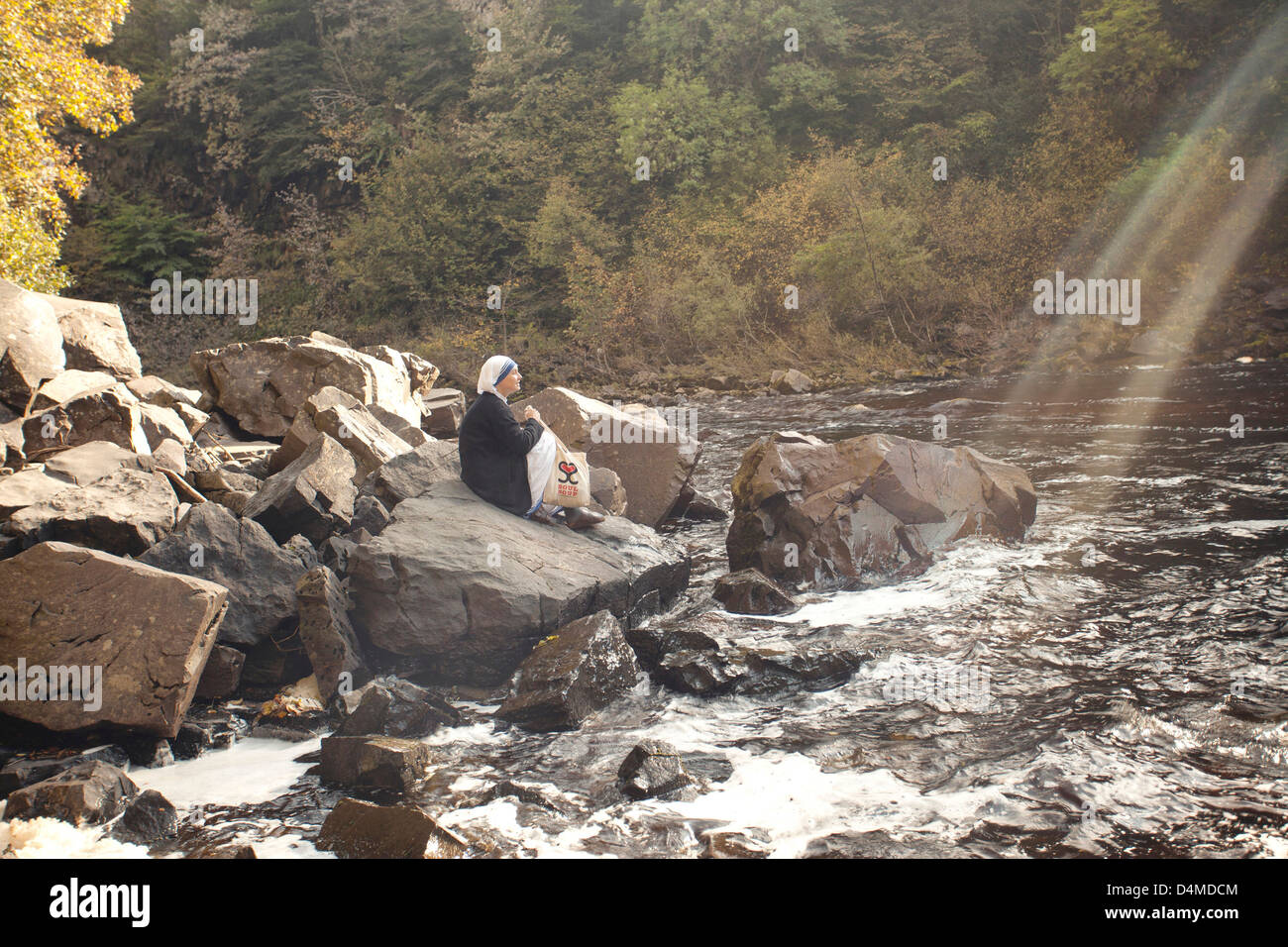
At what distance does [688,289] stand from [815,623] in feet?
71.5

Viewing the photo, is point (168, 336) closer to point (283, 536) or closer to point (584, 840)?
point (283, 536)

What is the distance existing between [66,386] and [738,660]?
784cm

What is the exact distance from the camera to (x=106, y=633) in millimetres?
5488

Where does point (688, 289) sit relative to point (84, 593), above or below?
above

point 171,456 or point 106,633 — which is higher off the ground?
point 171,456

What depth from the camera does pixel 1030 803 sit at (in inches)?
181

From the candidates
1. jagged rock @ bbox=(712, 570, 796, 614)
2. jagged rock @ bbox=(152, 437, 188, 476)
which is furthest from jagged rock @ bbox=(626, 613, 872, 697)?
jagged rock @ bbox=(152, 437, 188, 476)

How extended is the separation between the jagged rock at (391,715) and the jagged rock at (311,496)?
7.98 ft

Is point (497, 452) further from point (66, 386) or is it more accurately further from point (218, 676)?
point (66, 386)

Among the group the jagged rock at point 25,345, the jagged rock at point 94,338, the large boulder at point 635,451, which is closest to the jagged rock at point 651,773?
the large boulder at point 635,451

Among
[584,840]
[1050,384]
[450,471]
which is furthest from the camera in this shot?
[1050,384]

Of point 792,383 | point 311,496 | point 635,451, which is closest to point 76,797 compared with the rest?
point 311,496

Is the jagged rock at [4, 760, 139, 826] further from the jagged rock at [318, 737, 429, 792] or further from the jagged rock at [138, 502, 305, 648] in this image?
the jagged rock at [138, 502, 305, 648]

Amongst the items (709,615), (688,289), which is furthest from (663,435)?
(688,289)
